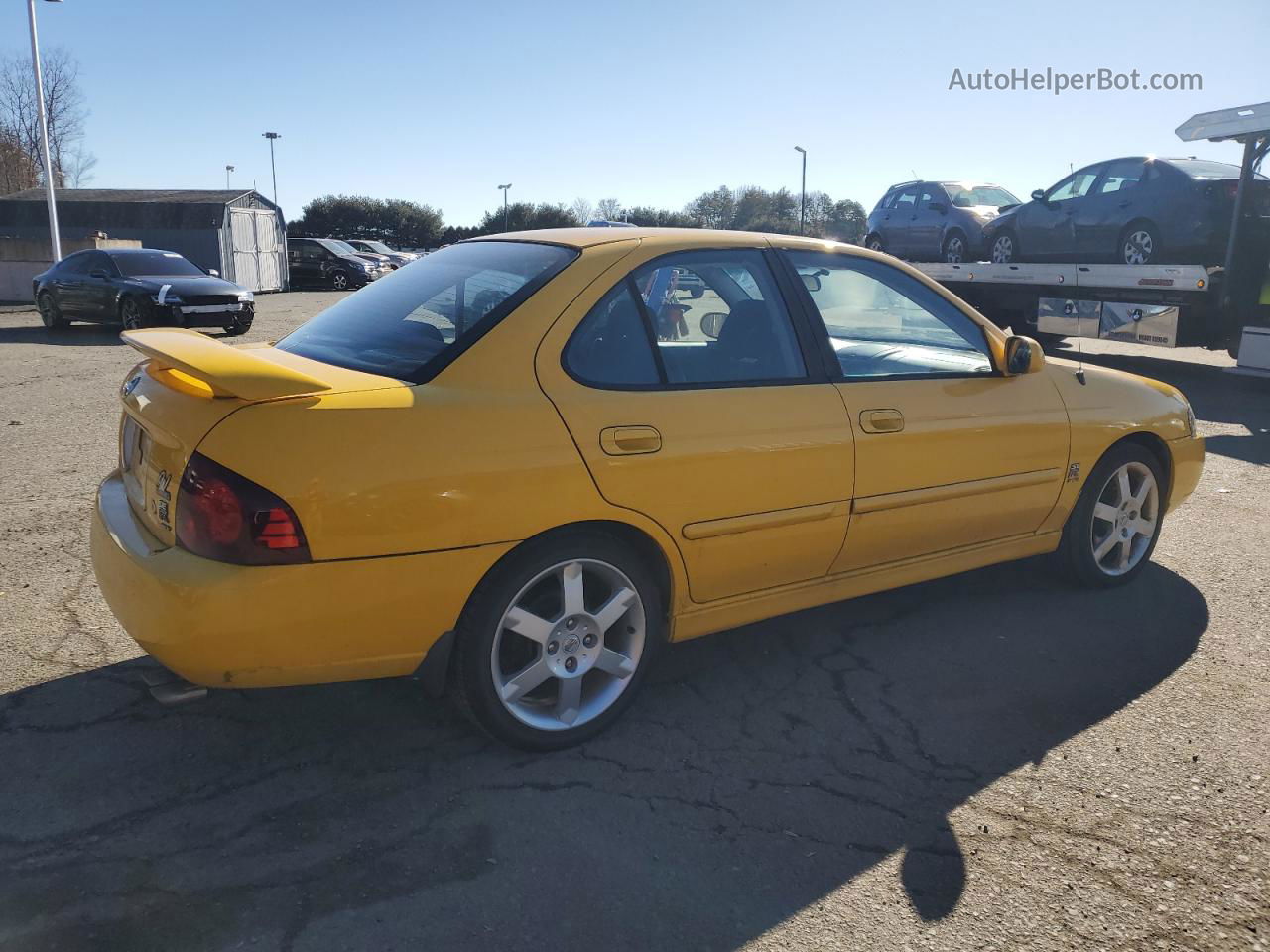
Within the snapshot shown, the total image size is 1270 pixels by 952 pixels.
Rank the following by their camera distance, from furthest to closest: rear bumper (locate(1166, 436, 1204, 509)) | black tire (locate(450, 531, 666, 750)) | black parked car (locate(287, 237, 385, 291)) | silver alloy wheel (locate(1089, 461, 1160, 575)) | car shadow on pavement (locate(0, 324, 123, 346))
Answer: black parked car (locate(287, 237, 385, 291)) < car shadow on pavement (locate(0, 324, 123, 346)) < rear bumper (locate(1166, 436, 1204, 509)) < silver alloy wheel (locate(1089, 461, 1160, 575)) < black tire (locate(450, 531, 666, 750))

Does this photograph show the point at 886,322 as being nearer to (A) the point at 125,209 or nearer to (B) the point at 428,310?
(B) the point at 428,310

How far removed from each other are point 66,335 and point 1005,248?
48.0ft

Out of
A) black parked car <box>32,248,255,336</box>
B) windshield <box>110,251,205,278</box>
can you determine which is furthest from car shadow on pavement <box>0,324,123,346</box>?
windshield <box>110,251,205,278</box>

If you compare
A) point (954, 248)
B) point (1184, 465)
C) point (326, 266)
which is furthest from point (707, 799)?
point (326, 266)

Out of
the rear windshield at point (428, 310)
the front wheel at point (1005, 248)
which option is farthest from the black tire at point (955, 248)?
the rear windshield at point (428, 310)

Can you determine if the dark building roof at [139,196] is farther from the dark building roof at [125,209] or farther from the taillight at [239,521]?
the taillight at [239,521]

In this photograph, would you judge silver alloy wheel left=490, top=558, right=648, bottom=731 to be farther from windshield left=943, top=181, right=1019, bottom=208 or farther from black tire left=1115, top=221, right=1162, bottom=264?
windshield left=943, top=181, right=1019, bottom=208

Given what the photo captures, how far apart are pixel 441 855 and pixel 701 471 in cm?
136

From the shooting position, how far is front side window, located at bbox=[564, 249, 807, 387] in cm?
317

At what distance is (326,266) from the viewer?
3231 centimetres

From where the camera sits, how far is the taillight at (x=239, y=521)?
101 inches

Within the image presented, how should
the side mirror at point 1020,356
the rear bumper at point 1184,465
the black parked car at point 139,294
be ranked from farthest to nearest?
the black parked car at point 139,294 → the rear bumper at point 1184,465 → the side mirror at point 1020,356

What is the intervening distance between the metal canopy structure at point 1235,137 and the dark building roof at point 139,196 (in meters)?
25.5

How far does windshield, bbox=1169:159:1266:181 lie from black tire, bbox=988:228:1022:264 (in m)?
2.94
